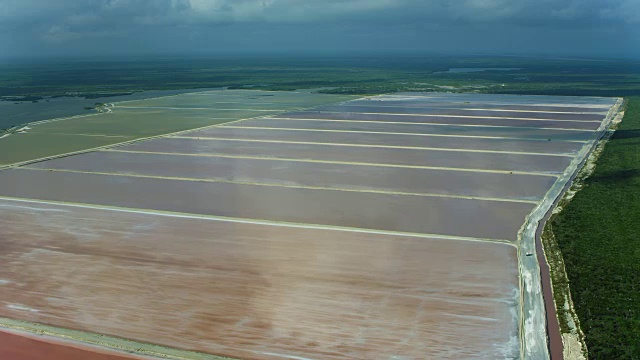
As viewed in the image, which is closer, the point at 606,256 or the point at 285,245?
the point at 606,256

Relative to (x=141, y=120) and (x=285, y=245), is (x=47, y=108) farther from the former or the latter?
(x=285, y=245)

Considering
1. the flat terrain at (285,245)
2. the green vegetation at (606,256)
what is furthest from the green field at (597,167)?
the flat terrain at (285,245)

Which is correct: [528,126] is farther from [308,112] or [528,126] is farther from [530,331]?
[530,331]

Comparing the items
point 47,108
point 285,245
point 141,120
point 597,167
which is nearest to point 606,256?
point 285,245

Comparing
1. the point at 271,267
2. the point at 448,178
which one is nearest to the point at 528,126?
the point at 448,178

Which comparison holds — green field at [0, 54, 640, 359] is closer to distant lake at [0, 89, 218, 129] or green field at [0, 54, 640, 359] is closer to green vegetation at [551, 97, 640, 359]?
green vegetation at [551, 97, 640, 359]

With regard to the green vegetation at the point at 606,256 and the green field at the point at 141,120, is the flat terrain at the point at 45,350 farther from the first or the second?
the green field at the point at 141,120

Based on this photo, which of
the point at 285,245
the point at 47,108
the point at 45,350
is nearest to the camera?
the point at 45,350

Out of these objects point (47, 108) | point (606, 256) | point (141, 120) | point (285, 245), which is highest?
point (47, 108)
